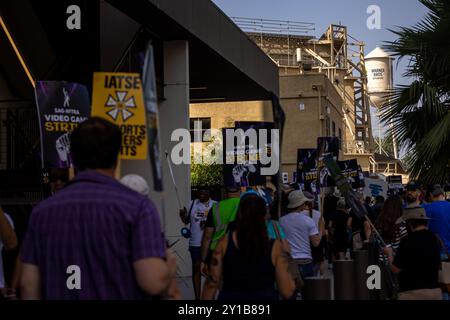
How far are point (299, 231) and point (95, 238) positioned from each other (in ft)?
21.7

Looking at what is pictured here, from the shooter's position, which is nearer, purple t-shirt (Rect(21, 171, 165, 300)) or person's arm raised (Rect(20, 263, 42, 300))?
purple t-shirt (Rect(21, 171, 165, 300))

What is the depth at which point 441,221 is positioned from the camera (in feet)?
36.4

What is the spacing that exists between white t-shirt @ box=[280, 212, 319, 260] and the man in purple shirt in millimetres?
6354

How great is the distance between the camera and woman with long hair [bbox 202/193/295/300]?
19.8 feet

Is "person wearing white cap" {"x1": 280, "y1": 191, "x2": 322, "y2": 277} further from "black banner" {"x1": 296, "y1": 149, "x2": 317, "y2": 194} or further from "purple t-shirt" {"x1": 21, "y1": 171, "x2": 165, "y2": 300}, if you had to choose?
"black banner" {"x1": 296, "y1": 149, "x2": 317, "y2": 194}

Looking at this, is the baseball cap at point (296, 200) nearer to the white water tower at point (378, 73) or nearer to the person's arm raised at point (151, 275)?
the person's arm raised at point (151, 275)

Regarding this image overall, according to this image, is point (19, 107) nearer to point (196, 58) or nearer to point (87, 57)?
point (87, 57)

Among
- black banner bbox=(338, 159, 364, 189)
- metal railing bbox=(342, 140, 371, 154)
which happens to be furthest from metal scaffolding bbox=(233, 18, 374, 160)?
black banner bbox=(338, 159, 364, 189)

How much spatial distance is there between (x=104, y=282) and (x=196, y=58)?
1675 centimetres

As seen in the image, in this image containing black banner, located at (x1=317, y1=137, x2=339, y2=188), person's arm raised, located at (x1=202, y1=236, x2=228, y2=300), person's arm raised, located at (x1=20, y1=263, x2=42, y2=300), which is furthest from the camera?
black banner, located at (x1=317, y1=137, x2=339, y2=188)

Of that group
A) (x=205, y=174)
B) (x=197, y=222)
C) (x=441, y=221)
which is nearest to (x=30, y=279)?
(x=441, y=221)

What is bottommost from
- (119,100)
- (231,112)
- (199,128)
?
(119,100)

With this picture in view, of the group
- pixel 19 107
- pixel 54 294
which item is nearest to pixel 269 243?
pixel 54 294

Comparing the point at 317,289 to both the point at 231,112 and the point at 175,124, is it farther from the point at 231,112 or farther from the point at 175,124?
the point at 231,112
